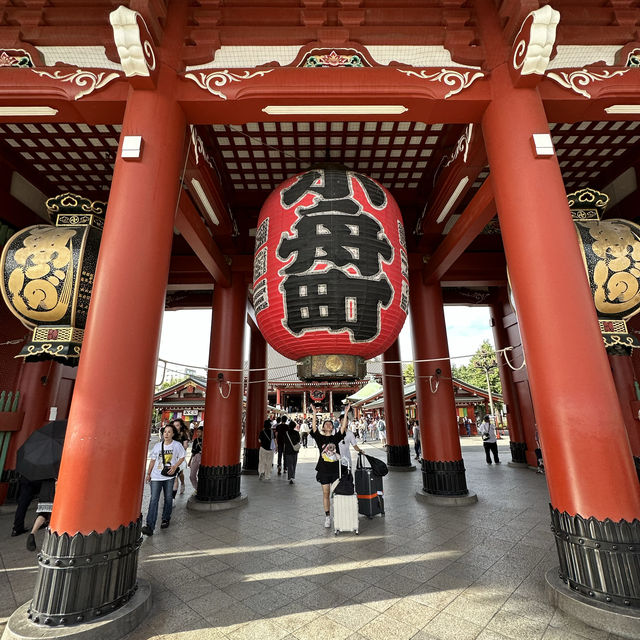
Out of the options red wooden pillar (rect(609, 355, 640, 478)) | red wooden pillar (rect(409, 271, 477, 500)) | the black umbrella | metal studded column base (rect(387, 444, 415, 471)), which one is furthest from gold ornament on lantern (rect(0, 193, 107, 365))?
metal studded column base (rect(387, 444, 415, 471))

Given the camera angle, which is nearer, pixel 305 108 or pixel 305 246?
pixel 305 246

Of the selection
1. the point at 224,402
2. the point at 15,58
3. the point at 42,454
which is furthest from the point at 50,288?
the point at 224,402

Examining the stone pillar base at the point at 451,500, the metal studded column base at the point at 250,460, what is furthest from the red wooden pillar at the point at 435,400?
the metal studded column base at the point at 250,460

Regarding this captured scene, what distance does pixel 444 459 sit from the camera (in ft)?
23.7

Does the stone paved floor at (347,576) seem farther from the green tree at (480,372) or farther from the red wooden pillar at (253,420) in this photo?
the green tree at (480,372)

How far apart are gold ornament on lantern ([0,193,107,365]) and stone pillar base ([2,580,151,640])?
2212 mm

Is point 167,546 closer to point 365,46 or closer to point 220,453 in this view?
point 220,453

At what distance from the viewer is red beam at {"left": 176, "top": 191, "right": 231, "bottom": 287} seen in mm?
5434

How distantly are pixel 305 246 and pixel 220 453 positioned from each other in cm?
526

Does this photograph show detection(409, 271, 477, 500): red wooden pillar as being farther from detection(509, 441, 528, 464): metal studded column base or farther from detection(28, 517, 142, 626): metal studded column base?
detection(28, 517, 142, 626): metal studded column base

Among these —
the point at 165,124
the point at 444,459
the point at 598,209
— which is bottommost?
the point at 444,459

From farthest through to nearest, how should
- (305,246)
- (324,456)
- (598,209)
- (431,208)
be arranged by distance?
(431,208) < (324,456) < (598,209) < (305,246)

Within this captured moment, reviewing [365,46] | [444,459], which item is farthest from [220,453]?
[365,46]

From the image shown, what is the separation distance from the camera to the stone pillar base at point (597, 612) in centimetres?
263
